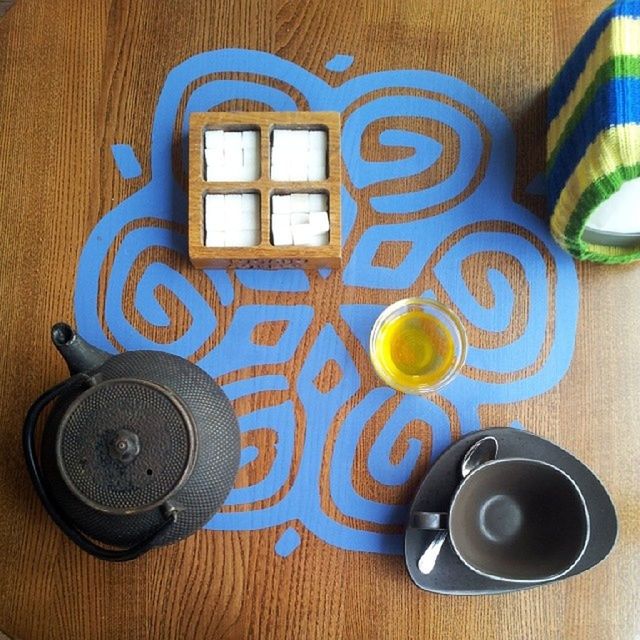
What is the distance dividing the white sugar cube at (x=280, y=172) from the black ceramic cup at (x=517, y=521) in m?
0.41

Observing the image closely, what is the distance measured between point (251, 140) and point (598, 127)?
0.39 m

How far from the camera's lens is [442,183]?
0.92 metres

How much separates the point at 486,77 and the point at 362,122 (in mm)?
168

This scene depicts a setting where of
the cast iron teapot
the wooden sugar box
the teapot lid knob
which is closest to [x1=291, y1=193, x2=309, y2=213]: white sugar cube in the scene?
the wooden sugar box

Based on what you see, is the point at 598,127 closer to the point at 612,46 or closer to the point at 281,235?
the point at 612,46

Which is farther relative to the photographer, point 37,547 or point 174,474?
point 37,547

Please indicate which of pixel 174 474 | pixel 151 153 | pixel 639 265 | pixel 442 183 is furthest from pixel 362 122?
pixel 174 474

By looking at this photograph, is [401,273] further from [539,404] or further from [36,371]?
[36,371]

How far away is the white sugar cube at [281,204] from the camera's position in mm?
872

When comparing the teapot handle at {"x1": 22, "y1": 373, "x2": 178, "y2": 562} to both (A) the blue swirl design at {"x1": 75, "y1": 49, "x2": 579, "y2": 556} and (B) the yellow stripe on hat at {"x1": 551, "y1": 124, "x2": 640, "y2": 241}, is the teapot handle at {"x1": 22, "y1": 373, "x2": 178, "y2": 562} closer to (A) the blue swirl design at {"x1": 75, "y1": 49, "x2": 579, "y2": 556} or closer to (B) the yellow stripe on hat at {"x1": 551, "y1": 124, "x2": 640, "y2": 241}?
(A) the blue swirl design at {"x1": 75, "y1": 49, "x2": 579, "y2": 556}

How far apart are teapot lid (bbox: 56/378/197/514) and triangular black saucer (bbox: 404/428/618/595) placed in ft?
1.00

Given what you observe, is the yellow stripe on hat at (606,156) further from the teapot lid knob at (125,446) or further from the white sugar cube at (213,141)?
the teapot lid knob at (125,446)

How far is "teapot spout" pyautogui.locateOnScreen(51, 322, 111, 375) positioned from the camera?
0.73m

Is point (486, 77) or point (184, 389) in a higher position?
point (486, 77)
